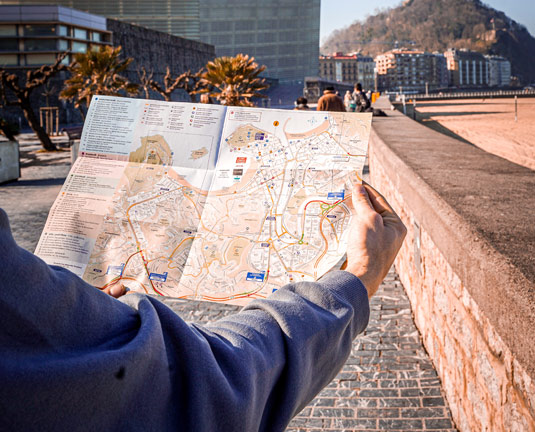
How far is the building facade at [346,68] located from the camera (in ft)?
458

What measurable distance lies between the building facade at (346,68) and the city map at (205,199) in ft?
467

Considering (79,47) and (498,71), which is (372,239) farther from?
(498,71)

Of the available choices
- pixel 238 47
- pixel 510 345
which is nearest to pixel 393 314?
pixel 510 345

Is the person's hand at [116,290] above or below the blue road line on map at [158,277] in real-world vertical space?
below

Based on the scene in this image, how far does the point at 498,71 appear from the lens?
169625mm

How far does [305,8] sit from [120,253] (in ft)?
329

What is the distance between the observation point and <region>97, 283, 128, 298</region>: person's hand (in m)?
1.45

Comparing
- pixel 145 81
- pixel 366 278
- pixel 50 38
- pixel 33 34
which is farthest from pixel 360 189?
pixel 33 34

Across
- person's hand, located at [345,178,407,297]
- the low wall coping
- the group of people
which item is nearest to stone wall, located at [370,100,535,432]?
the low wall coping

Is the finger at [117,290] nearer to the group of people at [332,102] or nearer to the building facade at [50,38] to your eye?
the group of people at [332,102]

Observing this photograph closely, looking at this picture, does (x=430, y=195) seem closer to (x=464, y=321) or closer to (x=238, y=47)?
(x=464, y=321)

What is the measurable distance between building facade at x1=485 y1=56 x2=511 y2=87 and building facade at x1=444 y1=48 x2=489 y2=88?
1.49 m

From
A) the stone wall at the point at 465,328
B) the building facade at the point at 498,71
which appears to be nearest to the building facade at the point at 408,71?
the building facade at the point at 498,71

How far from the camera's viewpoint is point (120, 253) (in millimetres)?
1530
